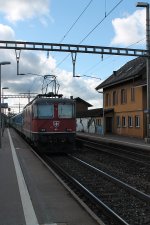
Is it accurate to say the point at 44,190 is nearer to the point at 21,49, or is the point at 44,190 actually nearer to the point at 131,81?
the point at 21,49

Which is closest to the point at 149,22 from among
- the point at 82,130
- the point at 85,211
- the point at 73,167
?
the point at 73,167

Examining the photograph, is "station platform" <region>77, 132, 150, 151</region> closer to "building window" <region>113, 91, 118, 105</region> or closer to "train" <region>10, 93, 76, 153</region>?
"train" <region>10, 93, 76, 153</region>

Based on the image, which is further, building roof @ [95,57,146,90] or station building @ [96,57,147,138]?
building roof @ [95,57,146,90]

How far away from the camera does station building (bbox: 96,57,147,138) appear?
43.1 m

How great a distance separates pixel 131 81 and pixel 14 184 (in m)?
35.5

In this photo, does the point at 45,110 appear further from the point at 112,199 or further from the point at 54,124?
the point at 112,199

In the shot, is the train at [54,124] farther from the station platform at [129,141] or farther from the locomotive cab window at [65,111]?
the station platform at [129,141]

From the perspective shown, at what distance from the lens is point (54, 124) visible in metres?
23.3

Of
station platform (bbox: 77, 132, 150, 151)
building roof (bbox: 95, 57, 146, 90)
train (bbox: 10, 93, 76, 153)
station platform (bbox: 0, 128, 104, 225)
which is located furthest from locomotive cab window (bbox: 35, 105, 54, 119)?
building roof (bbox: 95, 57, 146, 90)

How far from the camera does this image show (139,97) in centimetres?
4378

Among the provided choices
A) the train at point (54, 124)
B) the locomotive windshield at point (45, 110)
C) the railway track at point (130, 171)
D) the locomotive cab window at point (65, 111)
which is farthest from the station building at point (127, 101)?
the railway track at point (130, 171)

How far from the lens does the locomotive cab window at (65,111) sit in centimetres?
2360

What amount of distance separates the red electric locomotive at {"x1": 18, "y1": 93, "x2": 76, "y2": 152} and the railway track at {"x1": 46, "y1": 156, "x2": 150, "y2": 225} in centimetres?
712

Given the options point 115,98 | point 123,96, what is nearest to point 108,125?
point 115,98
